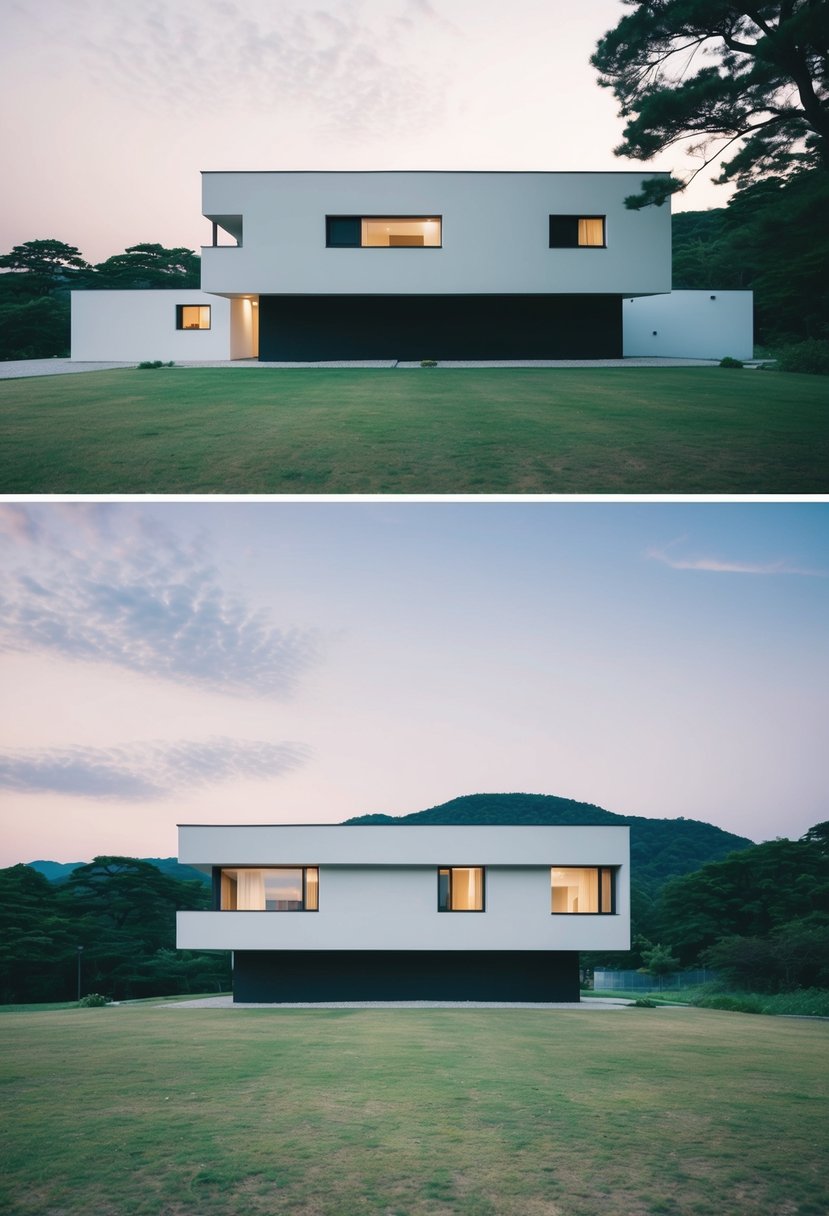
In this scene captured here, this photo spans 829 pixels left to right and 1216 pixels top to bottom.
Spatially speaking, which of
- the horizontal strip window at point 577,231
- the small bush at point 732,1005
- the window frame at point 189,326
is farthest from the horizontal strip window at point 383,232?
the small bush at point 732,1005

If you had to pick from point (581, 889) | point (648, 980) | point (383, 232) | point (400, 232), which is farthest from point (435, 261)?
point (648, 980)

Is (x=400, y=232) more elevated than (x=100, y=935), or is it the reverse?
(x=400, y=232)

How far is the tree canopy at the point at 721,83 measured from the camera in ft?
65.8

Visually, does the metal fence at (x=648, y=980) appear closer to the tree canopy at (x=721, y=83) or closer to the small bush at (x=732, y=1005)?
the small bush at (x=732, y=1005)

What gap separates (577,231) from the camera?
25.0 metres

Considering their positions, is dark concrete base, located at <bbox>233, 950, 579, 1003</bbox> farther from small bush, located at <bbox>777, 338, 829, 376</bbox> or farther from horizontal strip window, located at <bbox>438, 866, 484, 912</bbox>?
small bush, located at <bbox>777, 338, 829, 376</bbox>

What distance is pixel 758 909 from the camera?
118 feet

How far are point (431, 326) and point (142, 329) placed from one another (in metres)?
13.2

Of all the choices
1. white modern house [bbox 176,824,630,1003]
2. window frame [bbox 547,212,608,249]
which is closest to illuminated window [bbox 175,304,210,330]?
window frame [bbox 547,212,608,249]

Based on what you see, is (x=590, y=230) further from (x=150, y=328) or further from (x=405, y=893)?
(x=405, y=893)

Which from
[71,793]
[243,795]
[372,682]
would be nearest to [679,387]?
[372,682]

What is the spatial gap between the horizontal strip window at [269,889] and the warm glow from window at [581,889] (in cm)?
444

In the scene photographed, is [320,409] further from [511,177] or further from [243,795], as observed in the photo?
[243,795]

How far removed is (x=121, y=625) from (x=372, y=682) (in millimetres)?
8182
